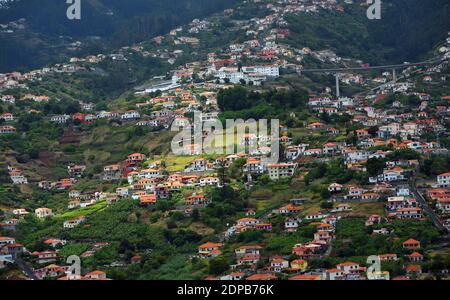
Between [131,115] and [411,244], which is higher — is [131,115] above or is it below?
above

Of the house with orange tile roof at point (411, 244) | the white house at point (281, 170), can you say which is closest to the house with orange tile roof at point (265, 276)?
the house with orange tile roof at point (411, 244)

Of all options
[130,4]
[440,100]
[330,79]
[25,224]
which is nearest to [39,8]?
[130,4]

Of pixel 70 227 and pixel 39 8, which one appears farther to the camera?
Answer: pixel 39 8

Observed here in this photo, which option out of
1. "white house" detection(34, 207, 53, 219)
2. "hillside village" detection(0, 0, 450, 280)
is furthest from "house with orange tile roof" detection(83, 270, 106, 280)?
"white house" detection(34, 207, 53, 219)

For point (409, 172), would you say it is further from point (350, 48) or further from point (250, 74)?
point (350, 48)

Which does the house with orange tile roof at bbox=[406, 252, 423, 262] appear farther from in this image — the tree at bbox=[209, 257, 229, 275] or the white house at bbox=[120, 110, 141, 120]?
the white house at bbox=[120, 110, 141, 120]

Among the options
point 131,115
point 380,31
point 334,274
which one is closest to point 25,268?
point 334,274

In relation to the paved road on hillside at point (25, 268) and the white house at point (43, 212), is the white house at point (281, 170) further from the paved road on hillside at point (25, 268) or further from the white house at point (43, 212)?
the paved road on hillside at point (25, 268)

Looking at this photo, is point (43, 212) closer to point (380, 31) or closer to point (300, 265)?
point (300, 265)
